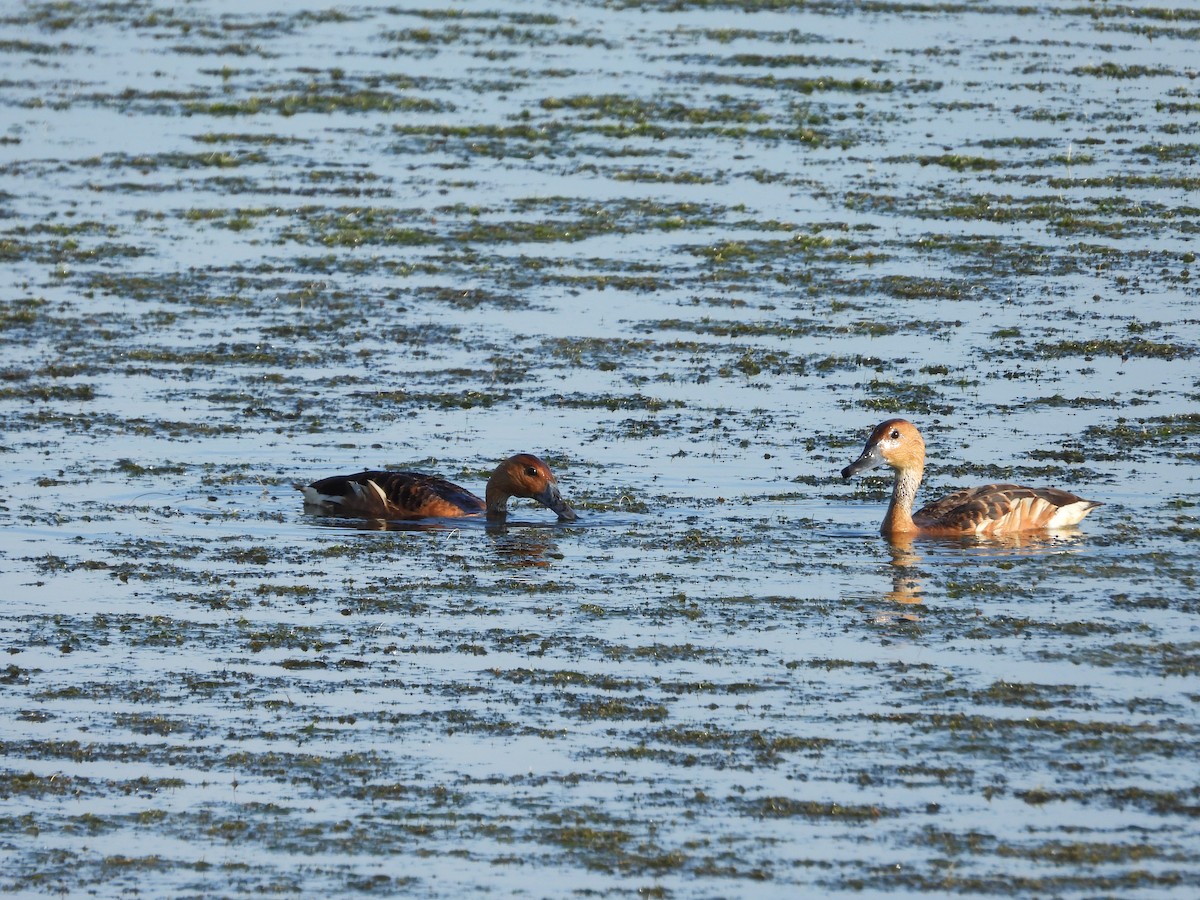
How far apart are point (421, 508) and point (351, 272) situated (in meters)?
7.18

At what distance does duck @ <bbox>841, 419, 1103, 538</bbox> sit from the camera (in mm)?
14039

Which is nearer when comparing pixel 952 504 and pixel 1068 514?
pixel 1068 514

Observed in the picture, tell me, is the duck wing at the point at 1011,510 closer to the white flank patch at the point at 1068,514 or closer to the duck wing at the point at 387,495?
the white flank patch at the point at 1068,514

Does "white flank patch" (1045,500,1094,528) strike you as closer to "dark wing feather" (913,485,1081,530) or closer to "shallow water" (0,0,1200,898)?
"dark wing feather" (913,485,1081,530)

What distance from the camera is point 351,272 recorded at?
21766 millimetres

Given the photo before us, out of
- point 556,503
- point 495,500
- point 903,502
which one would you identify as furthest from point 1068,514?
point 495,500

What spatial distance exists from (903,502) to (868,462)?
0.34m

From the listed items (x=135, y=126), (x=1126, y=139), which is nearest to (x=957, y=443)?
(x=1126, y=139)

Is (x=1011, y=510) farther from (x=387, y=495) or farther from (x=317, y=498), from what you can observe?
(x=317, y=498)

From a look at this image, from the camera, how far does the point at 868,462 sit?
1466 cm

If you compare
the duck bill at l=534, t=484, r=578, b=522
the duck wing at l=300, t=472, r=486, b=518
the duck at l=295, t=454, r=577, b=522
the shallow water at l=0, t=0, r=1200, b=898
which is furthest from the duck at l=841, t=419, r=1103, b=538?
the duck wing at l=300, t=472, r=486, b=518

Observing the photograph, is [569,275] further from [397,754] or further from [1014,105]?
[397,754]

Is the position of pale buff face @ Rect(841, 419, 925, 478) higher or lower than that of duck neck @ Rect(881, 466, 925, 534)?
higher

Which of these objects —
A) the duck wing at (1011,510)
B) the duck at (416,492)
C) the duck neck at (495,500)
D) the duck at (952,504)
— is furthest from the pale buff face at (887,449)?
the duck neck at (495,500)
